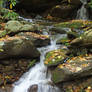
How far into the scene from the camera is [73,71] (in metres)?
4.58

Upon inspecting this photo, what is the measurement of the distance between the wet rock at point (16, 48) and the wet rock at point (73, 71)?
1.61 metres

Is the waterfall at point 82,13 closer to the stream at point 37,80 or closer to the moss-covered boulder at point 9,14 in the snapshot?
the moss-covered boulder at point 9,14

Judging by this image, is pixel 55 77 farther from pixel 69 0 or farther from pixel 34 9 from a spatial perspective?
pixel 34 9

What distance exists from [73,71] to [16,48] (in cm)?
250

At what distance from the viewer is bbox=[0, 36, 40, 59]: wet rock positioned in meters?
Result: 5.61

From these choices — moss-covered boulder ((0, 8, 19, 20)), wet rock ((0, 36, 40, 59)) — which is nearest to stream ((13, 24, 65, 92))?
wet rock ((0, 36, 40, 59))

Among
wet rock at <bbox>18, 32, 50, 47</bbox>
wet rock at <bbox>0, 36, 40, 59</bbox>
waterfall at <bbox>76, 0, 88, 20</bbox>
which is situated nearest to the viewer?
wet rock at <bbox>0, 36, 40, 59</bbox>

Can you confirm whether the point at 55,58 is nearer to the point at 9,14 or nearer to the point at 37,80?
the point at 37,80

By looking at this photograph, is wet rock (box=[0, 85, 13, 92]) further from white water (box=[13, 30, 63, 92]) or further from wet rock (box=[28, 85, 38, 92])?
wet rock (box=[28, 85, 38, 92])

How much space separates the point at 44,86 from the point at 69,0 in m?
12.8

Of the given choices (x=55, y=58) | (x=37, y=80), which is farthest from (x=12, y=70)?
(x=55, y=58)

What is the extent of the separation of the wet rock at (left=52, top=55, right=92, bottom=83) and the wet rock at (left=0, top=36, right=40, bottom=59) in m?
1.61

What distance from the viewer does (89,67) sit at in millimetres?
4625

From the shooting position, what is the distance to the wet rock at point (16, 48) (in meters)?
5.61
